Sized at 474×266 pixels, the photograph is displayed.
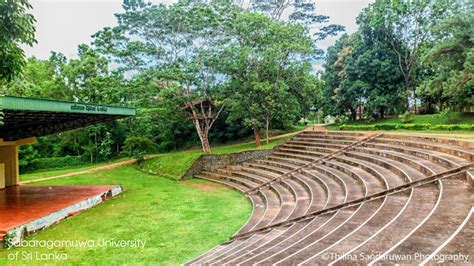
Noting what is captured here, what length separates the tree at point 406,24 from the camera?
73.1 ft

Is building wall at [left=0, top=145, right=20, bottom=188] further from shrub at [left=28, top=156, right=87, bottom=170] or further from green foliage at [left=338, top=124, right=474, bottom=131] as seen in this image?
green foliage at [left=338, top=124, right=474, bottom=131]

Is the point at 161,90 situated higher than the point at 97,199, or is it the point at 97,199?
the point at 161,90

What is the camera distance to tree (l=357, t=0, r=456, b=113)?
22.3 metres

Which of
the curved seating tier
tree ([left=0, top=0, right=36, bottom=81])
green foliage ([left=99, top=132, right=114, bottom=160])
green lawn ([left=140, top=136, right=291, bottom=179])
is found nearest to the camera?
the curved seating tier

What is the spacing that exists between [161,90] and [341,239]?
1489 centimetres

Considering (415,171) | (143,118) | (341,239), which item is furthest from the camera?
(143,118)

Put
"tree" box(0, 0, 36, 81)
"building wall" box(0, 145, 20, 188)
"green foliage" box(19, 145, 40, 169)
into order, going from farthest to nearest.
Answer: "green foliage" box(19, 145, 40, 169) < "building wall" box(0, 145, 20, 188) < "tree" box(0, 0, 36, 81)

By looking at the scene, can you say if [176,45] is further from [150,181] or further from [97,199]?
[97,199]

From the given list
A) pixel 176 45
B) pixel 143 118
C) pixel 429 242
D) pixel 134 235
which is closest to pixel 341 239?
pixel 429 242

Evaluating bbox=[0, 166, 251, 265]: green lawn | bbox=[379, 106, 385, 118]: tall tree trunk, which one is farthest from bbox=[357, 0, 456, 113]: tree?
bbox=[0, 166, 251, 265]: green lawn

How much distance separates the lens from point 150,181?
1622 cm

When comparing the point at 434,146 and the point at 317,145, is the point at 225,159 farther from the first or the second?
the point at 434,146

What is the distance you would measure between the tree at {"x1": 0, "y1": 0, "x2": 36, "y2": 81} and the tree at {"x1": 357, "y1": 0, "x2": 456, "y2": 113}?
2425 cm

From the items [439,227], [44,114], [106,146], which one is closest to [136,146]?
[106,146]
